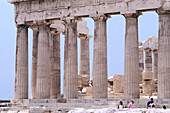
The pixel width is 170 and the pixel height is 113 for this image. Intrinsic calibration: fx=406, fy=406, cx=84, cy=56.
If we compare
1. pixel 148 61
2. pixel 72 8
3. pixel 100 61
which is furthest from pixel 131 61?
pixel 148 61

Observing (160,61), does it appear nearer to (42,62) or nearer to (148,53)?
(42,62)

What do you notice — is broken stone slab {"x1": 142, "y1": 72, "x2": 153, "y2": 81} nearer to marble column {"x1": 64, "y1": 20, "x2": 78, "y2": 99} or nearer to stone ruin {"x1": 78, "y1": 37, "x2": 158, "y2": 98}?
stone ruin {"x1": 78, "y1": 37, "x2": 158, "y2": 98}

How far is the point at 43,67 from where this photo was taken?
52469 mm

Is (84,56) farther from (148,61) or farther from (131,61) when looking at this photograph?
(131,61)

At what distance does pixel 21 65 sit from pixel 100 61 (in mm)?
11449

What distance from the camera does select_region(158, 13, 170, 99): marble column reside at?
4528 centimetres

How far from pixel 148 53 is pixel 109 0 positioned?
1035 inches

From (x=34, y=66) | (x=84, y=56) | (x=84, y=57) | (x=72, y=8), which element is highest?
(x=72, y=8)

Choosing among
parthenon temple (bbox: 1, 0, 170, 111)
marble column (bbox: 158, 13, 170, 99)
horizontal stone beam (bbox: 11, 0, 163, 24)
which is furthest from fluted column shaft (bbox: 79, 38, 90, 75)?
marble column (bbox: 158, 13, 170, 99)

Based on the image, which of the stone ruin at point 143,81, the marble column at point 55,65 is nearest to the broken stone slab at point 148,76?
the stone ruin at point 143,81


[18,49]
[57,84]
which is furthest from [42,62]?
[57,84]

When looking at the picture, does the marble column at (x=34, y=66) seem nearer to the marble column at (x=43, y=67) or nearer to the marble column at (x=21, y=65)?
the marble column at (x=21, y=65)

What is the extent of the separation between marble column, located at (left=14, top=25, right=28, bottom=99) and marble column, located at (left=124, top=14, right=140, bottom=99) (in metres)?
14.2

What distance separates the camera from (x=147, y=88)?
62781mm
